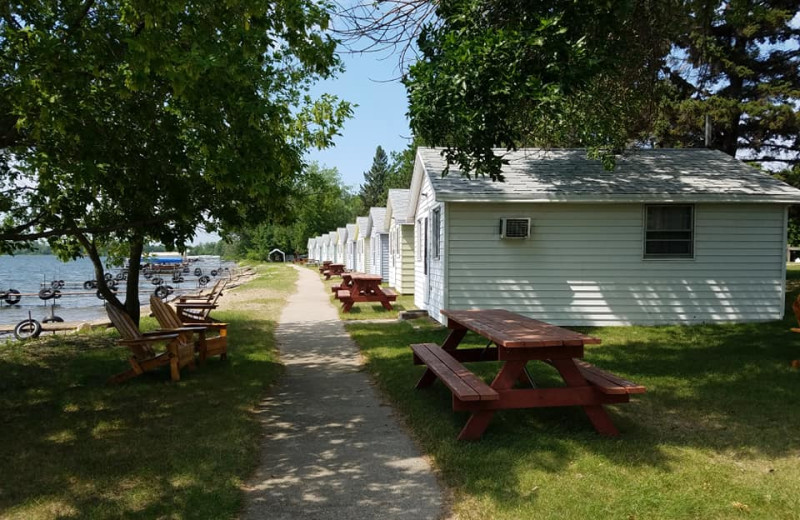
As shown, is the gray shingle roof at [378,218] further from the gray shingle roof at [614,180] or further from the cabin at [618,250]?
the cabin at [618,250]

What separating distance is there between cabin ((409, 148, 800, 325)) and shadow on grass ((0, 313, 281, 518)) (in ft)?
16.4

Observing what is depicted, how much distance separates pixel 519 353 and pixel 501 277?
7.04 m

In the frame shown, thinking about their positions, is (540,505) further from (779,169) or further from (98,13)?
(779,169)

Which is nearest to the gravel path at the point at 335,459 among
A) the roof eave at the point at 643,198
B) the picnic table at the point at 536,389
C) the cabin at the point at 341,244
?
the picnic table at the point at 536,389

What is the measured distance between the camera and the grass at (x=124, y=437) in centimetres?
398

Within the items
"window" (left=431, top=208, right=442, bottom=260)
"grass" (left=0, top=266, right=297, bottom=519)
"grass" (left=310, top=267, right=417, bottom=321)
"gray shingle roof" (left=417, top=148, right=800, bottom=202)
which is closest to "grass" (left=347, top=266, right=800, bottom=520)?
"grass" (left=0, top=266, right=297, bottom=519)

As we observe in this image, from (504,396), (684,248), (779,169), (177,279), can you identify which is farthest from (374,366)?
(177,279)

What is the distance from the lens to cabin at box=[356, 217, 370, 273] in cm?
3422

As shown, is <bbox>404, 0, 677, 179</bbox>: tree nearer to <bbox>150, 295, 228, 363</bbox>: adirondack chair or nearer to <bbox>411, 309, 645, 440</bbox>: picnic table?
<bbox>411, 309, 645, 440</bbox>: picnic table

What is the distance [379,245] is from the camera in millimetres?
28172

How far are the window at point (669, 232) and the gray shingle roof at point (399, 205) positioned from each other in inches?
408

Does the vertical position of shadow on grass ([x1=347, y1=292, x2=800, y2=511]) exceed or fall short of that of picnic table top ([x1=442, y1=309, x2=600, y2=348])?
it falls short

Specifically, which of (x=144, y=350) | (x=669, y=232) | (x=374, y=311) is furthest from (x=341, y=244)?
(x=144, y=350)

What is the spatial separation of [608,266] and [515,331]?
7.35 meters
